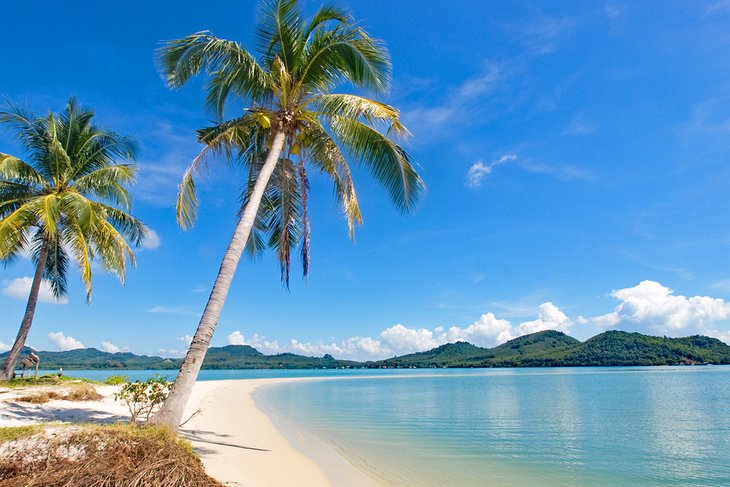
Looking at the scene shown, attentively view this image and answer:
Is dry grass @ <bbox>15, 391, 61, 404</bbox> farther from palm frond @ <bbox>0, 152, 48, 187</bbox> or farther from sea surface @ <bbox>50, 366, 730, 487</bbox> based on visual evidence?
palm frond @ <bbox>0, 152, 48, 187</bbox>

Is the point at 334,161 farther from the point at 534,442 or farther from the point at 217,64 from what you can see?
the point at 534,442

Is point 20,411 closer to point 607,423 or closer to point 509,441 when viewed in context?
point 509,441

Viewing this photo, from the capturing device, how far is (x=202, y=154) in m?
9.41

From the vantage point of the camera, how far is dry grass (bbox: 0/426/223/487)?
13.6 ft

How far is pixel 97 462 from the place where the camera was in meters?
4.35

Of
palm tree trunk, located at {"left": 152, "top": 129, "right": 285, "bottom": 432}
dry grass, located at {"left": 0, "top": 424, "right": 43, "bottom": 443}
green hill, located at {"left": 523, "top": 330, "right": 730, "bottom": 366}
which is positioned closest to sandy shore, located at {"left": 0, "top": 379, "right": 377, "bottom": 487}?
Result: palm tree trunk, located at {"left": 152, "top": 129, "right": 285, "bottom": 432}

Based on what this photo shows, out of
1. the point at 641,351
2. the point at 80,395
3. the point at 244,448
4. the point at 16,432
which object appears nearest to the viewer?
the point at 16,432

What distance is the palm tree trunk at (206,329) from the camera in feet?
21.6

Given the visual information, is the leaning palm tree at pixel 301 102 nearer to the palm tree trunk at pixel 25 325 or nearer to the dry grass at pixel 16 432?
the dry grass at pixel 16 432

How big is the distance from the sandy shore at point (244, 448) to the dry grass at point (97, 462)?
182 centimetres

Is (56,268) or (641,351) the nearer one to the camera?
(56,268)

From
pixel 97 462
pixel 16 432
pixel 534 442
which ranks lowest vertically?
pixel 534 442

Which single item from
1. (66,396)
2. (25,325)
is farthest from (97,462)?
(25,325)

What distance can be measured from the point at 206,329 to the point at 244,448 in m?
3.44
